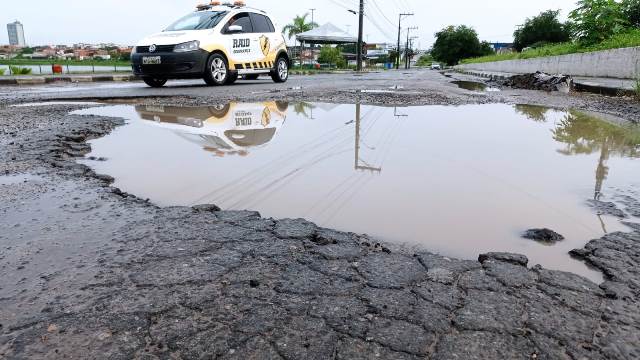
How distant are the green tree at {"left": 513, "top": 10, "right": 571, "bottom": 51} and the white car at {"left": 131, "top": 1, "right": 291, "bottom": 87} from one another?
6144cm

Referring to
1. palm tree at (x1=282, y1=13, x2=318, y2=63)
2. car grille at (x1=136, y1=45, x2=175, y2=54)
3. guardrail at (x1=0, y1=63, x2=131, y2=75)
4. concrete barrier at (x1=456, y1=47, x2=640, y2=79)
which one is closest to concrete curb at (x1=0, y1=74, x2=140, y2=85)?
car grille at (x1=136, y1=45, x2=175, y2=54)

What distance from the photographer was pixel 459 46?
267 feet

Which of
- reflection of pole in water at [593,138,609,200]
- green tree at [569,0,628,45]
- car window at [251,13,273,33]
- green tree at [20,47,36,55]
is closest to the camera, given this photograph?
reflection of pole in water at [593,138,609,200]

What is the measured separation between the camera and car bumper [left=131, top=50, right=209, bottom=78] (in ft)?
28.1

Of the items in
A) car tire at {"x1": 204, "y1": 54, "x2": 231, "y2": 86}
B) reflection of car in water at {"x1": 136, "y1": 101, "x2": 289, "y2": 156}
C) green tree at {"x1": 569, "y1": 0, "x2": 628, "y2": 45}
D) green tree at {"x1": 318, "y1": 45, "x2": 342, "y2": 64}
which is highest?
green tree at {"x1": 318, "y1": 45, "x2": 342, "y2": 64}

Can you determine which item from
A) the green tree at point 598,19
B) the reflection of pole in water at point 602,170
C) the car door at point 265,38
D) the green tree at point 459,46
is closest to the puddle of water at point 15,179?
the reflection of pole in water at point 602,170

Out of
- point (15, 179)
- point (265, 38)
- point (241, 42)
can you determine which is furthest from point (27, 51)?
point (15, 179)

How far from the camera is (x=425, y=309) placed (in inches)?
52.0

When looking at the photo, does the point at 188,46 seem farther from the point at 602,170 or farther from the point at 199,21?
the point at 602,170

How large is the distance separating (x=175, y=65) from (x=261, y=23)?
9.39ft

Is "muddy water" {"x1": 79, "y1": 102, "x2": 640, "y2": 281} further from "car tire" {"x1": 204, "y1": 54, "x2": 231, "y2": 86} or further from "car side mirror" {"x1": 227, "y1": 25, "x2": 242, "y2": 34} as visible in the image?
"car side mirror" {"x1": 227, "y1": 25, "x2": 242, "y2": 34}

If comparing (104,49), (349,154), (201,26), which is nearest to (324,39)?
(104,49)

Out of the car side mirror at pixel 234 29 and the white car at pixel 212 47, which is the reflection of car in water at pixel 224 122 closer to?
the white car at pixel 212 47

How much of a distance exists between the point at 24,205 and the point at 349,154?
1980 millimetres
